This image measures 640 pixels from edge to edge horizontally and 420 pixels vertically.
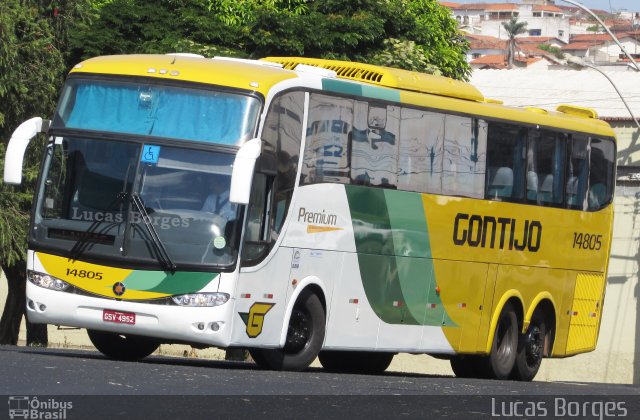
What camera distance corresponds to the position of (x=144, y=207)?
15477mm

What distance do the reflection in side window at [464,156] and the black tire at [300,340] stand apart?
9.43ft

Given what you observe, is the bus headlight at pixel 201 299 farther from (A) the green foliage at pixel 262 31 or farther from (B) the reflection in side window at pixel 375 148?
(A) the green foliage at pixel 262 31

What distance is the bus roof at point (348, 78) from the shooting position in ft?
52.8

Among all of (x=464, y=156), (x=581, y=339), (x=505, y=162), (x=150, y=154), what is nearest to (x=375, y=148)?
(x=464, y=156)

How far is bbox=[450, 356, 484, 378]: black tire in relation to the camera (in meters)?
20.8

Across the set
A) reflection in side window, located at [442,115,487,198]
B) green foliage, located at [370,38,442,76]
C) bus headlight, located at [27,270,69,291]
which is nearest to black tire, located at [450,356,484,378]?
reflection in side window, located at [442,115,487,198]

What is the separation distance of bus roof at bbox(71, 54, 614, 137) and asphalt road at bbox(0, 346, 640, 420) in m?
2.95

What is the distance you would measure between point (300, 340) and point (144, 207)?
7.89ft

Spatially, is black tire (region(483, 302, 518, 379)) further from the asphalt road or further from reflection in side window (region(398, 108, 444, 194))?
the asphalt road

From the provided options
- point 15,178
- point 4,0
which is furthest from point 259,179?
point 4,0

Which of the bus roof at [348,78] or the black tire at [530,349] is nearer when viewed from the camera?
the bus roof at [348,78]
